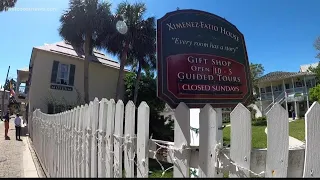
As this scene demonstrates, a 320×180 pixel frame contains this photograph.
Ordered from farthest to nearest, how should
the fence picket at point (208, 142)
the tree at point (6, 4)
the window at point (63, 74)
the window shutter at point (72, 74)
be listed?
1. the window shutter at point (72, 74)
2. the window at point (63, 74)
3. the tree at point (6, 4)
4. the fence picket at point (208, 142)

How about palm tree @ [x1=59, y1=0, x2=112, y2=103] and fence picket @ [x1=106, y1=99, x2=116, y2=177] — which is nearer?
fence picket @ [x1=106, y1=99, x2=116, y2=177]

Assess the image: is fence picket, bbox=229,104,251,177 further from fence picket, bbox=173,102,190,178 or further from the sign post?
the sign post

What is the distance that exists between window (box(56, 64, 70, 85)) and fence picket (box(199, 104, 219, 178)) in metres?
24.4

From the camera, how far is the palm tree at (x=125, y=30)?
2327 cm

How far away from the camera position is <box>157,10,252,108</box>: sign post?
296 centimetres

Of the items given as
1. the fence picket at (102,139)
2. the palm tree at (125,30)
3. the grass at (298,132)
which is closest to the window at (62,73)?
the palm tree at (125,30)

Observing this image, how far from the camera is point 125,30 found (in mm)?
23234

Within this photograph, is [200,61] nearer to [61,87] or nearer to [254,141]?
[254,141]

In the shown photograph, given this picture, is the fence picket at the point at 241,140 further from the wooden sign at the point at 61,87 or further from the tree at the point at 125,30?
the wooden sign at the point at 61,87

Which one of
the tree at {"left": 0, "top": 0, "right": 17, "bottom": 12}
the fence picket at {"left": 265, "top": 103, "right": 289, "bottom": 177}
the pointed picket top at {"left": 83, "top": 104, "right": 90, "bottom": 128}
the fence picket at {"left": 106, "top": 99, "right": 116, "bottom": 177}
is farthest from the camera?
the tree at {"left": 0, "top": 0, "right": 17, "bottom": 12}

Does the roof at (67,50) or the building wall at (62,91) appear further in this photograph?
the roof at (67,50)

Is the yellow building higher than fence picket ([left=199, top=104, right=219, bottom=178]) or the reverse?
higher

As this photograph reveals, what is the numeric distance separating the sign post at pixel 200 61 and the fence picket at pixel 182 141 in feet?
2.75

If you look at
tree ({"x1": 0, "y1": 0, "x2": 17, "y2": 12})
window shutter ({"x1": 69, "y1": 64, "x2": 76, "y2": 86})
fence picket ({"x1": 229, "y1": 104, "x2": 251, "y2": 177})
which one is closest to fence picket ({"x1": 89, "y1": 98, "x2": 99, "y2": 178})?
fence picket ({"x1": 229, "y1": 104, "x2": 251, "y2": 177})
